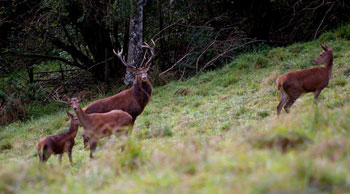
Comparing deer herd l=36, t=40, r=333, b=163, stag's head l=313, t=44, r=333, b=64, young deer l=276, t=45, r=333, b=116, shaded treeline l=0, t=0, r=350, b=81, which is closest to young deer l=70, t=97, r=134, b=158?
deer herd l=36, t=40, r=333, b=163

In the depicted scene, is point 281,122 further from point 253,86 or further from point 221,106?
point 253,86

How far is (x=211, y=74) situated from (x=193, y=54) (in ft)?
6.88

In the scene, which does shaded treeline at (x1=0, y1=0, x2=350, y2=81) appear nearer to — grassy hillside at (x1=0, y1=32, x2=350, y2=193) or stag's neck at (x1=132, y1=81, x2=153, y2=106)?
stag's neck at (x1=132, y1=81, x2=153, y2=106)

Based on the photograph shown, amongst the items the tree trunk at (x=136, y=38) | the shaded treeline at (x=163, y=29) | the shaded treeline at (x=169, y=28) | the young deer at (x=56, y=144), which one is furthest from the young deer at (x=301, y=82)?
the tree trunk at (x=136, y=38)

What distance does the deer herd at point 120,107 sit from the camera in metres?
7.29

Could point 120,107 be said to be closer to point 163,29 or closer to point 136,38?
point 136,38

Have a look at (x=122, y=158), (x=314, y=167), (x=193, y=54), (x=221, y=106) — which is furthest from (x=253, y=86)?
(x=314, y=167)

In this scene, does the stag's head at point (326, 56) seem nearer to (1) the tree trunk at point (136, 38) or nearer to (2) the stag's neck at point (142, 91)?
(2) the stag's neck at point (142, 91)

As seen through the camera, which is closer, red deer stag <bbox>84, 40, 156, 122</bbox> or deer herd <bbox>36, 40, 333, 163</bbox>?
deer herd <bbox>36, 40, 333, 163</bbox>

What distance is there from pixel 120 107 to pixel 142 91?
696mm

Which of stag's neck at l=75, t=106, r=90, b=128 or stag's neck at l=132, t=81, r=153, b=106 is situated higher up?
stag's neck at l=75, t=106, r=90, b=128

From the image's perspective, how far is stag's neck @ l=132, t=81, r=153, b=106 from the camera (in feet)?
30.1

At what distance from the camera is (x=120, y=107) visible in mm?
8820

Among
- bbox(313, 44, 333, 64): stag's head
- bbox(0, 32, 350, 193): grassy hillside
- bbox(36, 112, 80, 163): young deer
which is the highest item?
bbox(0, 32, 350, 193): grassy hillside
